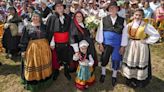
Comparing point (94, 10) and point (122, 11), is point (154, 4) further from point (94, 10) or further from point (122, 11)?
point (94, 10)

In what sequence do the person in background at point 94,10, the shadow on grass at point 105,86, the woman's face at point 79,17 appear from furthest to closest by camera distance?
1. the person in background at point 94,10
2. the shadow on grass at point 105,86
3. the woman's face at point 79,17

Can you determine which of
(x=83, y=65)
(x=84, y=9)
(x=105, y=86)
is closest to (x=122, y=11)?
(x=84, y=9)

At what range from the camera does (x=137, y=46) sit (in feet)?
20.1

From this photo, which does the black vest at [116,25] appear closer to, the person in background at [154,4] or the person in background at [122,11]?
the person in background at [122,11]

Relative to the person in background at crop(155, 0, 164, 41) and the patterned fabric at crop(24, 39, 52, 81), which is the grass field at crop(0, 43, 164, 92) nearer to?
the patterned fabric at crop(24, 39, 52, 81)

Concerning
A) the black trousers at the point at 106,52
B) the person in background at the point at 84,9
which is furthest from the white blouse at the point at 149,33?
the person in background at the point at 84,9

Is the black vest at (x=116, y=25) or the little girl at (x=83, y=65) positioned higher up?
the black vest at (x=116, y=25)

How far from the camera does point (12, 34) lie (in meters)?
8.39

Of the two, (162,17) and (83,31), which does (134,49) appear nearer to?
(83,31)

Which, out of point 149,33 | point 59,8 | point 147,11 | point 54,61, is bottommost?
point 54,61

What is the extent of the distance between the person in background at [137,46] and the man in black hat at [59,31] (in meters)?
1.41

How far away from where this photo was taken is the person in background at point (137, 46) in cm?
604

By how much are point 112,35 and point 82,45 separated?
2.51 ft

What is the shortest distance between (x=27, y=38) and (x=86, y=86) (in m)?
1.89
